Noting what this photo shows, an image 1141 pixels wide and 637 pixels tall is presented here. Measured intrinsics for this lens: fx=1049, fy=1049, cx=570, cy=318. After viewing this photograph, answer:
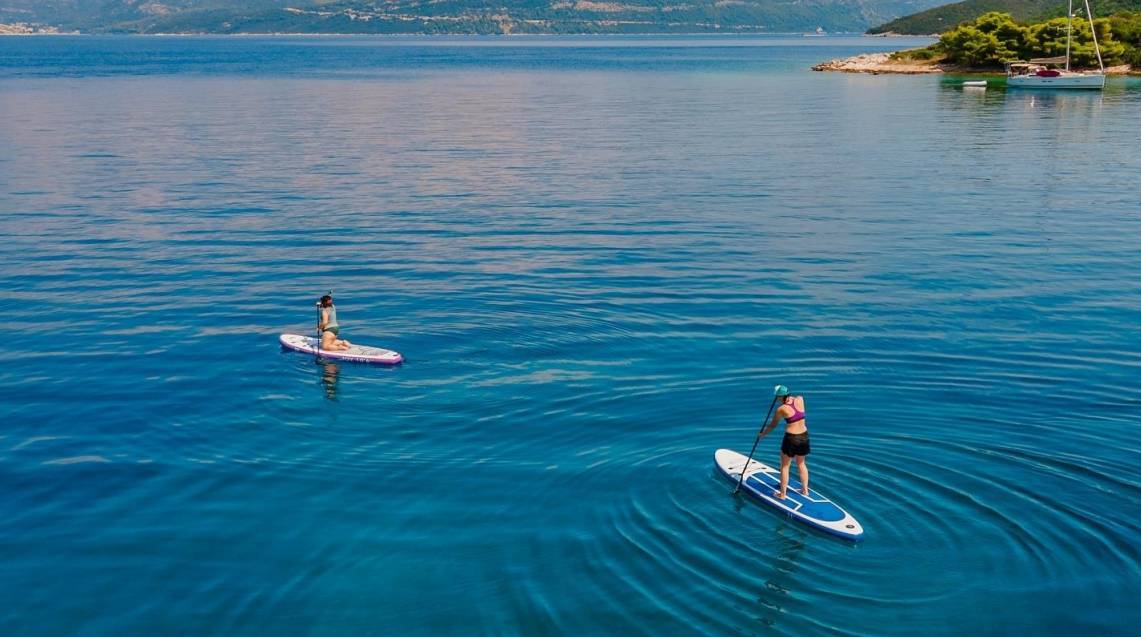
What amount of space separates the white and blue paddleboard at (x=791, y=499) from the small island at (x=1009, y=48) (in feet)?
521

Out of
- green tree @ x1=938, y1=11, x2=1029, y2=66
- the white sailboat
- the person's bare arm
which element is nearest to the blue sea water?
the person's bare arm

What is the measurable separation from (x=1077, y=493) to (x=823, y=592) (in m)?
A: 7.44

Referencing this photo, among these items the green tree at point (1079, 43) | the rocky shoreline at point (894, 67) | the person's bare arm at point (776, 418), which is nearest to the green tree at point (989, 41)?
the rocky shoreline at point (894, 67)

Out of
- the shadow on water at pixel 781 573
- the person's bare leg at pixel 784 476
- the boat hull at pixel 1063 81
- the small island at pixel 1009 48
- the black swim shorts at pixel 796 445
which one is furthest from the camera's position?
the small island at pixel 1009 48

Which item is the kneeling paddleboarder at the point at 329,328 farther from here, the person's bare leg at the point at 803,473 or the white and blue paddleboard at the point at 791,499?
the person's bare leg at the point at 803,473

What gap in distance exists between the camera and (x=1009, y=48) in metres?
174

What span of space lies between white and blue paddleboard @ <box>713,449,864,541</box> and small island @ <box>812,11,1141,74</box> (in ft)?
521

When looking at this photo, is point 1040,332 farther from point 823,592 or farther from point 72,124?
point 72,124

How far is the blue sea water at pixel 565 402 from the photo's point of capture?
19719mm

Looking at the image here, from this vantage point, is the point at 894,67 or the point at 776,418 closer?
the point at 776,418

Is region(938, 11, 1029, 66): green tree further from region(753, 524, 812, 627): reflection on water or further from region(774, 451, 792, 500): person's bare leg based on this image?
region(753, 524, 812, 627): reflection on water

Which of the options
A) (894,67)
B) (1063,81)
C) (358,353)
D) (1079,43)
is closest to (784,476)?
(358,353)

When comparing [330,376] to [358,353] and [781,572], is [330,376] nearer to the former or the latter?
[358,353]

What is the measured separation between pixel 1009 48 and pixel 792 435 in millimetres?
172299
